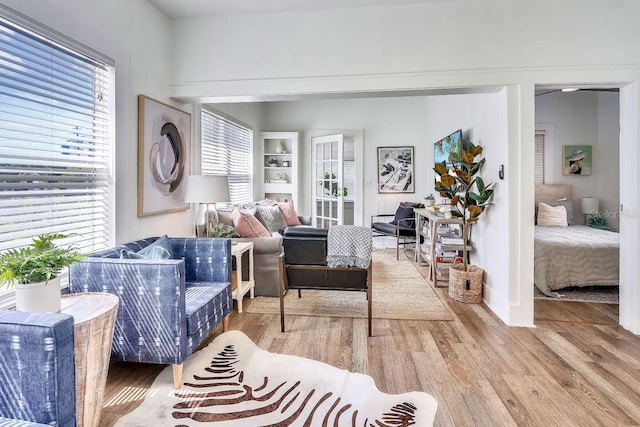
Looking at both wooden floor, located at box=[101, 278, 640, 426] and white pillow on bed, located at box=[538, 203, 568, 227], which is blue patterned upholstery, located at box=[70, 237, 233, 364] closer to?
wooden floor, located at box=[101, 278, 640, 426]

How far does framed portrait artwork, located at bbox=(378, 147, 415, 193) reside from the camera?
21.3 feet

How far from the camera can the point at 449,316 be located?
10.1ft

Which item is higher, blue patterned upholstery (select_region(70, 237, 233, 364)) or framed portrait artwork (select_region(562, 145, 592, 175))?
framed portrait artwork (select_region(562, 145, 592, 175))

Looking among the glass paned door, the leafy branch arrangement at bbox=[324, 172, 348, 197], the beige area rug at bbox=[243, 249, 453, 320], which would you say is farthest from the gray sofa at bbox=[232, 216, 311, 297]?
the leafy branch arrangement at bbox=[324, 172, 348, 197]

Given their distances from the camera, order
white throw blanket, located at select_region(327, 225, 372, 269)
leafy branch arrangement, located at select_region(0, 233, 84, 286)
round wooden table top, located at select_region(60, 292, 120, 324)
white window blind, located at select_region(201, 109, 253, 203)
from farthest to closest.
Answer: white window blind, located at select_region(201, 109, 253, 203)
white throw blanket, located at select_region(327, 225, 372, 269)
round wooden table top, located at select_region(60, 292, 120, 324)
leafy branch arrangement, located at select_region(0, 233, 84, 286)

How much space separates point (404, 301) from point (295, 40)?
8.80 ft

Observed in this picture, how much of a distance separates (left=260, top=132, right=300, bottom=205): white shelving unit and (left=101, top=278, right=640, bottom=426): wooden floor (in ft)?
11.2

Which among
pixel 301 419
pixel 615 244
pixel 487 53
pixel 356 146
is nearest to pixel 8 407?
pixel 301 419

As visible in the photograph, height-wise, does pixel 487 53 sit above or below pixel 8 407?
above

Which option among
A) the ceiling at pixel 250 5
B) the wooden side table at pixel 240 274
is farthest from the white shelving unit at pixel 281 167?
the ceiling at pixel 250 5

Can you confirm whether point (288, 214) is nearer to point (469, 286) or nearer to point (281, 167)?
point (281, 167)

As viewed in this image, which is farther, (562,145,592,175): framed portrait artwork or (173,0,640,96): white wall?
(562,145,592,175): framed portrait artwork

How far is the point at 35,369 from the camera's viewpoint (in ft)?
3.81

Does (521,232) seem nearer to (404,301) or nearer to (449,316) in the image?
(449,316)
